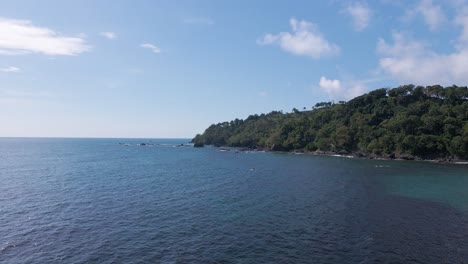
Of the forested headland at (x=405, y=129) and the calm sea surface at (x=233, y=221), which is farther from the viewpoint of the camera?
the forested headland at (x=405, y=129)

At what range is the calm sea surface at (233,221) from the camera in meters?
34.1

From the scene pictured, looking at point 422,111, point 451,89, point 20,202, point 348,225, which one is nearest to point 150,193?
point 20,202

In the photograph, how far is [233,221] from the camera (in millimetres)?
45750

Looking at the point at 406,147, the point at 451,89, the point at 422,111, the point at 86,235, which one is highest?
the point at 451,89

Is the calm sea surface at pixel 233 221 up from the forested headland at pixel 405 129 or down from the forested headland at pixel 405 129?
down

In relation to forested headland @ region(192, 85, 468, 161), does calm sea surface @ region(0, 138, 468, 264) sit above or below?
below

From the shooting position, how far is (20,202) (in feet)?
184

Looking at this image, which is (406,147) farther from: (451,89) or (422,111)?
(451,89)

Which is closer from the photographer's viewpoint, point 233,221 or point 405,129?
point 233,221

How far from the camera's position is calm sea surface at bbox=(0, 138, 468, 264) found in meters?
34.1

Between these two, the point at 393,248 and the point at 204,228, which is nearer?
the point at 393,248

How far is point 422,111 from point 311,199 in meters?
134

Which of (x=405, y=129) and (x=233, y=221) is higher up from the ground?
(x=405, y=129)

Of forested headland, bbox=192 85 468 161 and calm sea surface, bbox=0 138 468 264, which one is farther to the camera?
forested headland, bbox=192 85 468 161
